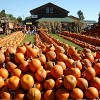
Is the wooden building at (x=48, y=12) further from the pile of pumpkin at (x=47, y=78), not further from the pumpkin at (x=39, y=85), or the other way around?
the pumpkin at (x=39, y=85)

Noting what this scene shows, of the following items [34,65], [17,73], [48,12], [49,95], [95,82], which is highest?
[48,12]

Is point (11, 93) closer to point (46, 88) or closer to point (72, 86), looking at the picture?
point (46, 88)

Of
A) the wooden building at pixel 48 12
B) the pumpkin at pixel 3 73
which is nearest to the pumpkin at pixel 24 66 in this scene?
the pumpkin at pixel 3 73

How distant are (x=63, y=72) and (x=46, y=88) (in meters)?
0.43

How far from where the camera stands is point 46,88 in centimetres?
385

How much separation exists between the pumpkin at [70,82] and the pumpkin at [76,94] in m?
0.06

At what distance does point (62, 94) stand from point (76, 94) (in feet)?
0.58

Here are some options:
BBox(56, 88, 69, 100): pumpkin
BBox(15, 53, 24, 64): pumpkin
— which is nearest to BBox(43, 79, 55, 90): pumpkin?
BBox(56, 88, 69, 100): pumpkin

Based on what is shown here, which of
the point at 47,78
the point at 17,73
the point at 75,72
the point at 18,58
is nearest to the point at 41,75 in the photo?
the point at 47,78

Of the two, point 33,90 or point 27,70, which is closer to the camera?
point 33,90

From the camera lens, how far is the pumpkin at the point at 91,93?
375cm

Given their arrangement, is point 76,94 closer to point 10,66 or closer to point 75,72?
point 75,72

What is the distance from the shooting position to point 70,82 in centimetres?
368

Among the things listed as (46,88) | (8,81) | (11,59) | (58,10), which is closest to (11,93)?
(8,81)
